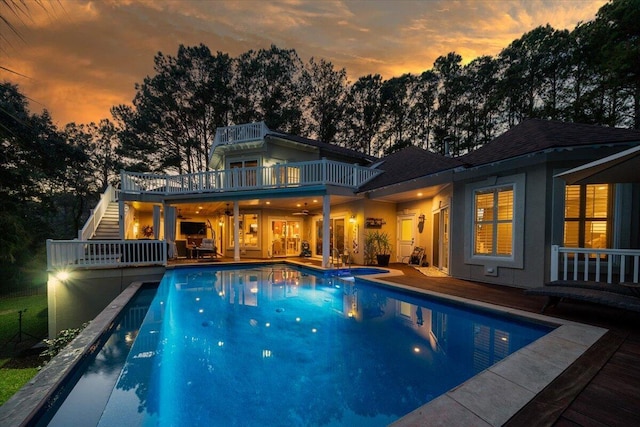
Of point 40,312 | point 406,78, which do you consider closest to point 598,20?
point 406,78

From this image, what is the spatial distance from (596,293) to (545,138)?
3.72 metres

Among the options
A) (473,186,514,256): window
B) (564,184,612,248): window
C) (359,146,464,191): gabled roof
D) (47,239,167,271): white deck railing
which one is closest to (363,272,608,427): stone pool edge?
(564,184,612,248): window

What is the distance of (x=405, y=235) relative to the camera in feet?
37.8

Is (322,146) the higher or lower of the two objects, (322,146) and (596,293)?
the higher

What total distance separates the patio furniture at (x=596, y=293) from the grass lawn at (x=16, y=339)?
10.5 meters

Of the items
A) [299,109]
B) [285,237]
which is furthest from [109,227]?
[299,109]

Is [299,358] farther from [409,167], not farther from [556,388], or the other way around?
[409,167]

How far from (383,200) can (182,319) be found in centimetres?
832

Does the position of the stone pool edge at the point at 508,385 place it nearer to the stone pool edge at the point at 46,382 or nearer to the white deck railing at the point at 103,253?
the stone pool edge at the point at 46,382

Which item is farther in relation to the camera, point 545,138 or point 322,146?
point 322,146

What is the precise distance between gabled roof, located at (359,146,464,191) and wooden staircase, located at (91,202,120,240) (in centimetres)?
1174

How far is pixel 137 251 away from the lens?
9023mm

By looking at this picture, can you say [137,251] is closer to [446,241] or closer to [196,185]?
[196,185]

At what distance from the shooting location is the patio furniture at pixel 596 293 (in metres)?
3.65
